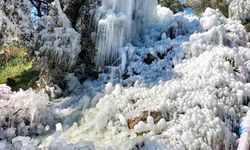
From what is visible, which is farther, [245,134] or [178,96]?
[178,96]

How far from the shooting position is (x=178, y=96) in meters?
7.62

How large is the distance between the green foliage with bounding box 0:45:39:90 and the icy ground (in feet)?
8.71

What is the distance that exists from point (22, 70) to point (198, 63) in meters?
5.78

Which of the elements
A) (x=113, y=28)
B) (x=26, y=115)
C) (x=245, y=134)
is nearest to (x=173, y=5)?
(x=113, y=28)

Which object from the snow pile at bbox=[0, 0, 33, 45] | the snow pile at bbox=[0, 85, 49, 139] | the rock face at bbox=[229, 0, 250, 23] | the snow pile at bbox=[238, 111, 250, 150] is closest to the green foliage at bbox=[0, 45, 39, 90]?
the snow pile at bbox=[0, 0, 33, 45]

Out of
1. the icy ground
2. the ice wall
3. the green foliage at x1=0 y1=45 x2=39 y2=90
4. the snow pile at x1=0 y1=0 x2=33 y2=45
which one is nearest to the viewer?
the icy ground

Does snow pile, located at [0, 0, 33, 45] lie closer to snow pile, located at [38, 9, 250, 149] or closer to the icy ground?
the icy ground

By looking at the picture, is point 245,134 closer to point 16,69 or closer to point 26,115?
point 26,115

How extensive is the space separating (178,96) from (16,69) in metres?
6.61

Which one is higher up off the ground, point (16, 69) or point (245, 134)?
point (16, 69)

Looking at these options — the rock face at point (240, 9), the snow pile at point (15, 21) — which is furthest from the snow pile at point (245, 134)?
the rock face at point (240, 9)

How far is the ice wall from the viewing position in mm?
8945

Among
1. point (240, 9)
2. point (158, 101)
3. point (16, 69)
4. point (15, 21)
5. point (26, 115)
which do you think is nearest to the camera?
point (158, 101)

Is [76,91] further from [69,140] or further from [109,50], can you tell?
[69,140]
